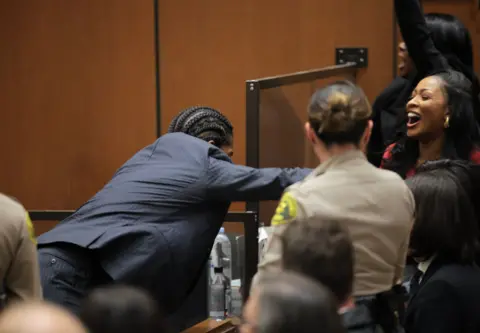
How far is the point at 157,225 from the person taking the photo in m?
2.70

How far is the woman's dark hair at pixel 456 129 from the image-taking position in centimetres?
307

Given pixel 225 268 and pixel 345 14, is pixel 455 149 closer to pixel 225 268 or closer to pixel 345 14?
pixel 225 268

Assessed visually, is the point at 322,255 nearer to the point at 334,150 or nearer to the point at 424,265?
the point at 334,150

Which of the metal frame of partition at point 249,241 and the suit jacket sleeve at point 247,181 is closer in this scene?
the suit jacket sleeve at point 247,181

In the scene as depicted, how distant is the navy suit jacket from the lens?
2656mm

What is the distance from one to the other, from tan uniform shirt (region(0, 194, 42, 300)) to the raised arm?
184 centimetres

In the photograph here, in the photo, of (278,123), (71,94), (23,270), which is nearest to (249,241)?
(278,123)

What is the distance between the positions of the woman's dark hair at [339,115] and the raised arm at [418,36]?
1.35m

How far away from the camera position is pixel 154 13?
4.87 metres

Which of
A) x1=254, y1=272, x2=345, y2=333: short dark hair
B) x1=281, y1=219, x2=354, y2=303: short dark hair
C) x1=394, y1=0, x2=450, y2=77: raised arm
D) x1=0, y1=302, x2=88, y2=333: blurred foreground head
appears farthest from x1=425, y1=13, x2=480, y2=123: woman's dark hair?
x1=0, y1=302, x2=88, y2=333: blurred foreground head

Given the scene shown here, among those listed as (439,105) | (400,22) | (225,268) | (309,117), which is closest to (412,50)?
(400,22)

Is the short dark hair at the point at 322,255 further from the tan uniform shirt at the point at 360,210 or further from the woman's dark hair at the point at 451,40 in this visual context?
the woman's dark hair at the point at 451,40

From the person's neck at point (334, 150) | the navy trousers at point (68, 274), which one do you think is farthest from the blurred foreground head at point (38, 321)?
the navy trousers at point (68, 274)

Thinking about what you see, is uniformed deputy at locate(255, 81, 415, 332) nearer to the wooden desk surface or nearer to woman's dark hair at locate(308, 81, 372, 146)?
woman's dark hair at locate(308, 81, 372, 146)
